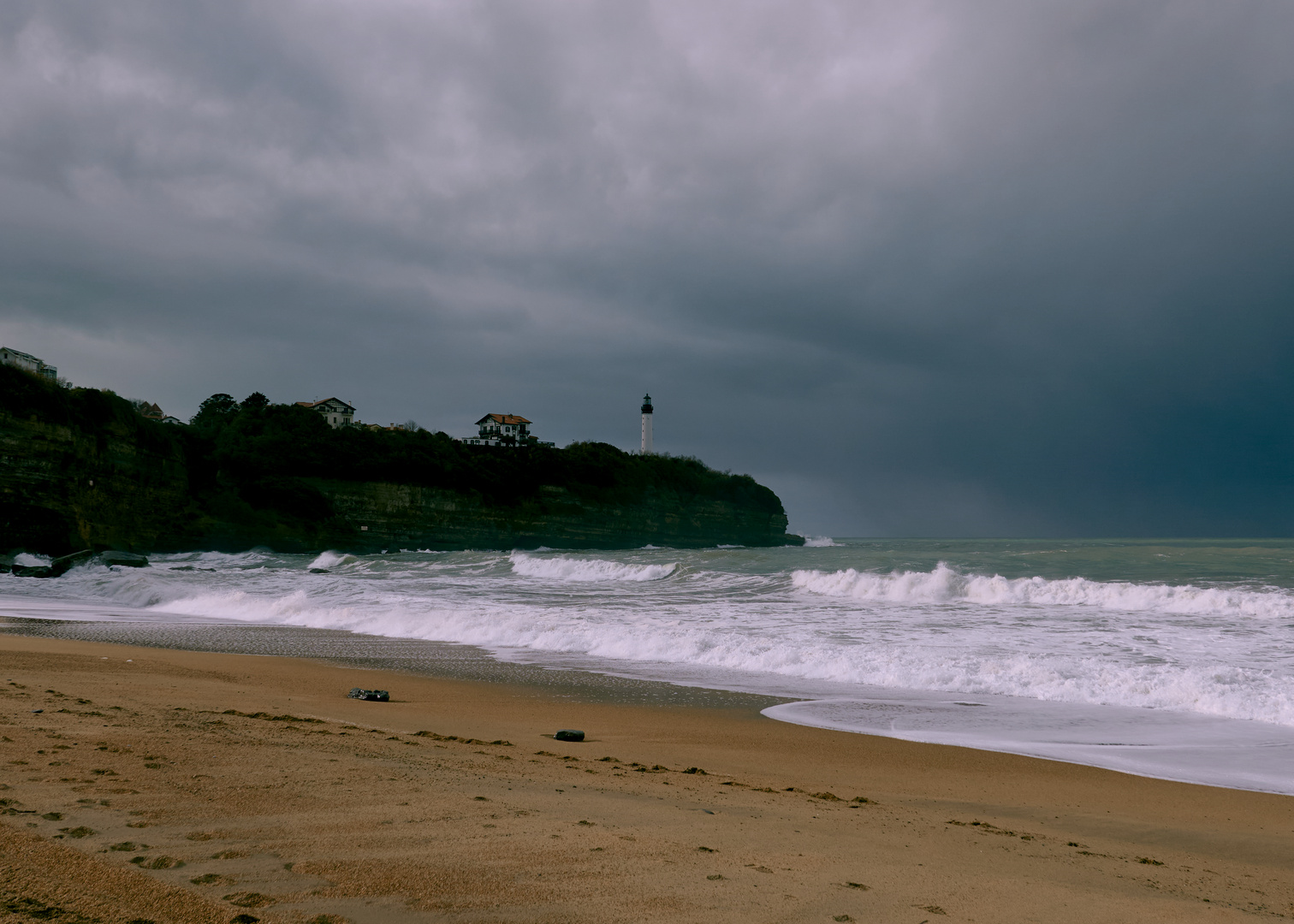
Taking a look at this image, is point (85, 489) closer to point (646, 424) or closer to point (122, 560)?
point (122, 560)

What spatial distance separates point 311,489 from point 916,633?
5433cm

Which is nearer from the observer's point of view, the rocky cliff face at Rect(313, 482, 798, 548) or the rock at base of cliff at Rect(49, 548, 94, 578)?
the rock at base of cliff at Rect(49, 548, 94, 578)

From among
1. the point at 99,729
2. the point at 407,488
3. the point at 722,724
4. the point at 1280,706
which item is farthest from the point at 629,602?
the point at 407,488

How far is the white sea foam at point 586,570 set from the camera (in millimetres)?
30203

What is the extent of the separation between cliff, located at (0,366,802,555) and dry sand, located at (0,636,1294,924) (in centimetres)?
3779

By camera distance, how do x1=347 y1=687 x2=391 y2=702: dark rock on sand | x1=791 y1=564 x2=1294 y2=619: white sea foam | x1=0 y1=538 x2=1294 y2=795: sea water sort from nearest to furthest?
1. x1=0 y1=538 x2=1294 y2=795: sea water
2. x1=347 y1=687 x2=391 y2=702: dark rock on sand
3. x1=791 y1=564 x2=1294 y2=619: white sea foam

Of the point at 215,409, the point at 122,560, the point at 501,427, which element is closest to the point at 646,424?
the point at 501,427

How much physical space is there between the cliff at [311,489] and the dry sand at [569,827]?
37794 mm

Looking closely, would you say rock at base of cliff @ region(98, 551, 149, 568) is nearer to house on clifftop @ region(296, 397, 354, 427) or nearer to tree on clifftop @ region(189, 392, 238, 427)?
tree on clifftop @ region(189, 392, 238, 427)

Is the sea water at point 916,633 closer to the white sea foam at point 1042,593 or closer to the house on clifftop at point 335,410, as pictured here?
the white sea foam at point 1042,593

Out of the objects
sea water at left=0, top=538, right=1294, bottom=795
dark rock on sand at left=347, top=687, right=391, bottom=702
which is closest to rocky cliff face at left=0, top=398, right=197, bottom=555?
sea water at left=0, top=538, right=1294, bottom=795

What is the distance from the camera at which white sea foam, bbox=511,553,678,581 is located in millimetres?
30203

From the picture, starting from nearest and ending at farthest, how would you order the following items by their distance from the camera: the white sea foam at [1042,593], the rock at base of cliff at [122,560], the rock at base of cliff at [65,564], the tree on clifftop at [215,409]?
the white sea foam at [1042,593]
the rock at base of cliff at [65,564]
the rock at base of cliff at [122,560]
the tree on clifftop at [215,409]

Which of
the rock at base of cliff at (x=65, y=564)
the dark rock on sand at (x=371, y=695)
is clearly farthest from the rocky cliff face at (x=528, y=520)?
the dark rock on sand at (x=371, y=695)
